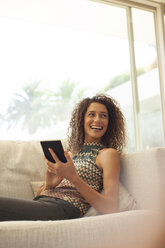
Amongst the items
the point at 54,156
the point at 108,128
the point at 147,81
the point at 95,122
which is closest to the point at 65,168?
the point at 54,156

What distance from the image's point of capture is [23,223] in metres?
0.92

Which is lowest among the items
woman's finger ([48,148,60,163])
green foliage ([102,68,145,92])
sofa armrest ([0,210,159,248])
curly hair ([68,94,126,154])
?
sofa armrest ([0,210,159,248])

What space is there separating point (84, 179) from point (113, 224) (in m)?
0.52

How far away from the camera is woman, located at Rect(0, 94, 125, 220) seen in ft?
4.28

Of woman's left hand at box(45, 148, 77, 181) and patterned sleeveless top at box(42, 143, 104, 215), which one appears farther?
patterned sleeveless top at box(42, 143, 104, 215)

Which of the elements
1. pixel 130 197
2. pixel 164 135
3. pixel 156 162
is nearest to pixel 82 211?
pixel 130 197

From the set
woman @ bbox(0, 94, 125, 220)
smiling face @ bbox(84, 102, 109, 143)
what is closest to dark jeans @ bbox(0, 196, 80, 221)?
woman @ bbox(0, 94, 125, 220)

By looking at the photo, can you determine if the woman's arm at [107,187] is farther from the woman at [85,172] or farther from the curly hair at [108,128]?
the curly hair at [108,128]

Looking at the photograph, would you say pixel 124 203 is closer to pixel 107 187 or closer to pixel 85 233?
pixel 107 187

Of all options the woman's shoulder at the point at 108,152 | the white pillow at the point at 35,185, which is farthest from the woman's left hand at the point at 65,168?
the white pillow at the point at 35,185

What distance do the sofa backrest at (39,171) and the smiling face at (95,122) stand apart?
24 centimetres

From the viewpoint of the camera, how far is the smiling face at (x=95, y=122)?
1.69m

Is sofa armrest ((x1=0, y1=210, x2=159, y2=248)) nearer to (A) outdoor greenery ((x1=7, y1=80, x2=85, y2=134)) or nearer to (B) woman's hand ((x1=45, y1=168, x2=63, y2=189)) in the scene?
(B) woman's hand ((x1=45, y1=168, x2=63, y2=189))

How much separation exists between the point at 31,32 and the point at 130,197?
2326 millimetres
